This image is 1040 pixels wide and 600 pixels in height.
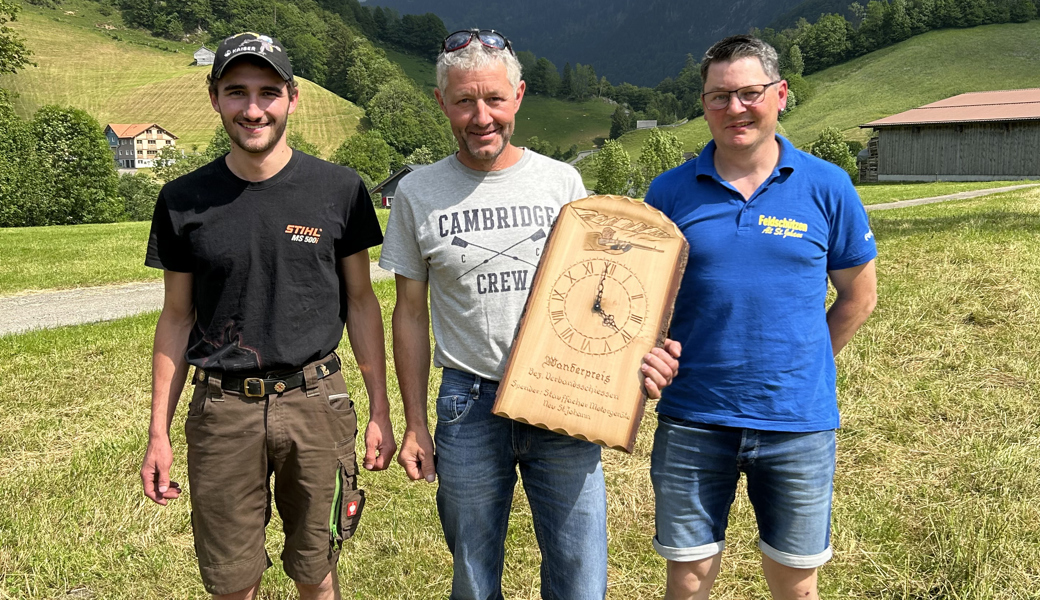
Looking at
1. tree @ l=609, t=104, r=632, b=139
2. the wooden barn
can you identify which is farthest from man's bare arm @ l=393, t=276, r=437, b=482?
tree @ l=609, t=104, r=632, b=139

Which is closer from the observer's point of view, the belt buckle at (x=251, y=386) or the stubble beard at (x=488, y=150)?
the stubble beard at (x=488, y=150)

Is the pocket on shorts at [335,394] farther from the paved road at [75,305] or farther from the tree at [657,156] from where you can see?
the tree at [657,156]

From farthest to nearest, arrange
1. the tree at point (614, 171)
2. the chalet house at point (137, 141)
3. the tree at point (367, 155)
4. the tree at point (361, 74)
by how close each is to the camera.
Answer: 1. the tree at point (361, 74)
2. the chalet house at point (137, 141)
3. the tree at point (367, 155)
4. the tree at point (614, 171)

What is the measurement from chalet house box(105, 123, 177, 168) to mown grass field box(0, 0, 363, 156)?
1958 millimetres

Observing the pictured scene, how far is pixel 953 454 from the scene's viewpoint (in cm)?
468

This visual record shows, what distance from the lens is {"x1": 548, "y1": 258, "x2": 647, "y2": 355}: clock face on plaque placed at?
2369 mm

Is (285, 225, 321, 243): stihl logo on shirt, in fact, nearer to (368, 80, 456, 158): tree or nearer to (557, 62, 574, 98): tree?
(368, 80, 456, 158): tree

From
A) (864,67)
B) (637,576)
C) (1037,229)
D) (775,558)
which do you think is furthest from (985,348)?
(864,67)

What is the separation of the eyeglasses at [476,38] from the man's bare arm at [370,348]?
35.9 inches

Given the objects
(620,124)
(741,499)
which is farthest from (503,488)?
(620,124)

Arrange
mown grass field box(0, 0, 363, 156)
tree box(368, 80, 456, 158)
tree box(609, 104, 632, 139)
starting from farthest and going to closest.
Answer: tree box(609, 104, 632, 139) < tree box(368, 80, 456, 158) < mown grass field box(0, 0, 363, 156)

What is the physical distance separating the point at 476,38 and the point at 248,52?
853mm

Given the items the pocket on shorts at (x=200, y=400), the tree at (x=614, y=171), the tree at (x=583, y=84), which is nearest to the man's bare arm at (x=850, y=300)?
the pocket on shorts at (x=200, y=400)

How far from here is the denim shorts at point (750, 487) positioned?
8.34 ft
